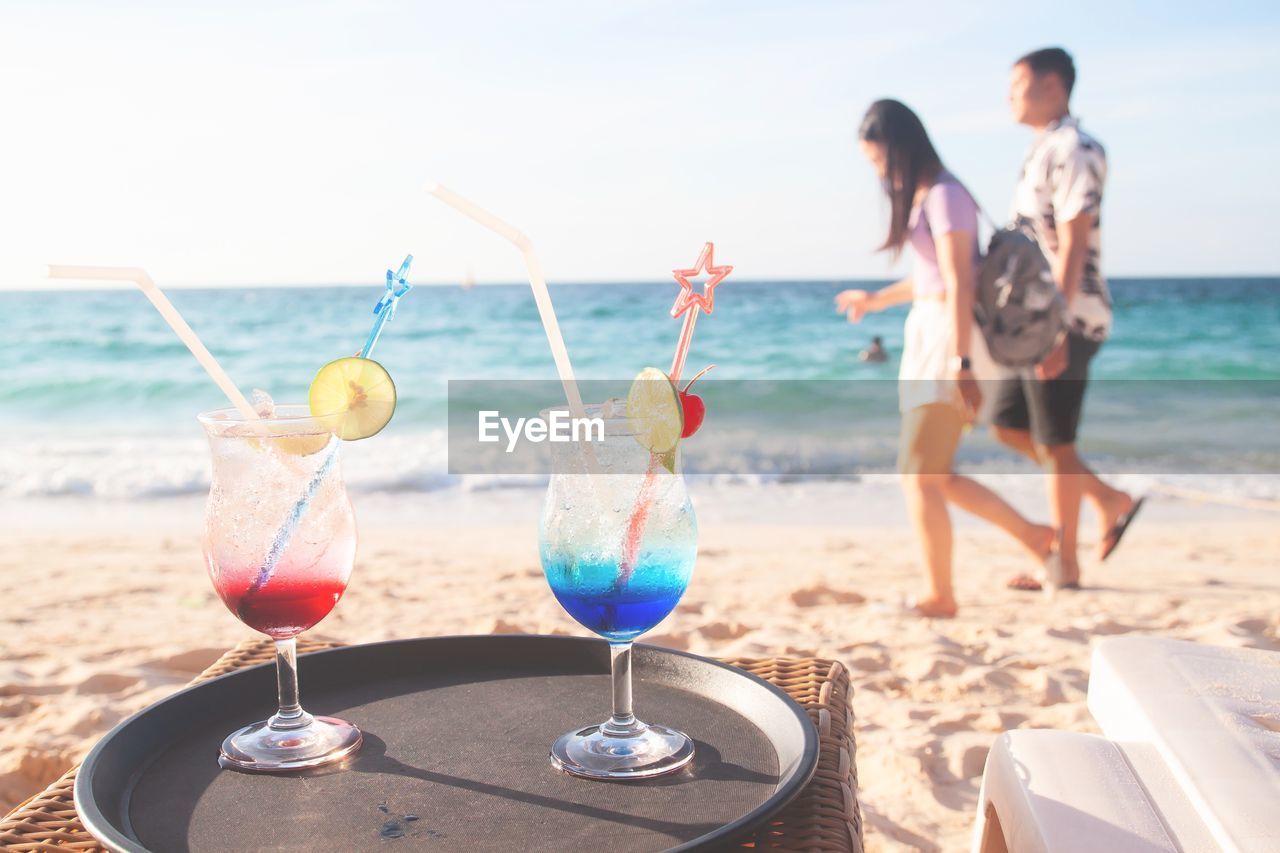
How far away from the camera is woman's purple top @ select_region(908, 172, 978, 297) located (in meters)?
3.38

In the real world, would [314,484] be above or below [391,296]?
below

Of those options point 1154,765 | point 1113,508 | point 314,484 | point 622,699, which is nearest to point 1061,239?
point 1113,508

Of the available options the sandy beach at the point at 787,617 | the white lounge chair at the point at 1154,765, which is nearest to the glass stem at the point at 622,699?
the white lounge chair at the point at 1154,765

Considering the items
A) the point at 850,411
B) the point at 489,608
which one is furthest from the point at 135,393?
the point at 489,608

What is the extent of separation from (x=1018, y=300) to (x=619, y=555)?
9.14ft

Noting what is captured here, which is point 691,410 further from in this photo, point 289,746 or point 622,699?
point 289,746

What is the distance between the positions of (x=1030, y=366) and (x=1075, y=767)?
264 cm

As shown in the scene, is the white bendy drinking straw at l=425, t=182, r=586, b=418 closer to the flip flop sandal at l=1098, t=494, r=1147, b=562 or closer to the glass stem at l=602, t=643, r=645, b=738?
the glass stem at l=602, t=643, r=645, b=738

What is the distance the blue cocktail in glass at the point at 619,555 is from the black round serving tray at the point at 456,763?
4 cm

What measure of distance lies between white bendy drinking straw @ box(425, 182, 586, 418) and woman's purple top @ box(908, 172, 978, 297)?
2571mm

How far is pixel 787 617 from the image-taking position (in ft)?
12.5

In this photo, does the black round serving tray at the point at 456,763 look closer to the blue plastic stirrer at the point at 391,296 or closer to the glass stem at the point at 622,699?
the glass stem at the point at 622,699

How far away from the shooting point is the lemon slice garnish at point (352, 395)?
1.12m

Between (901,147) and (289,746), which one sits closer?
(289,746)
